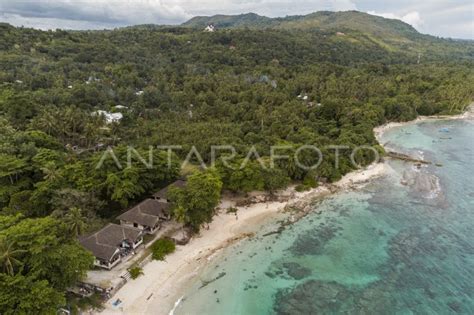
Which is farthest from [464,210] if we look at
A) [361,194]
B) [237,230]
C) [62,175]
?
[62,175]

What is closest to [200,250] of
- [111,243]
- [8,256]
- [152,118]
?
[111,243]

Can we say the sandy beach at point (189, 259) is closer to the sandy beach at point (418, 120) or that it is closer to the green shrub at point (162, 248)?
the green shrub at point (162, 248)

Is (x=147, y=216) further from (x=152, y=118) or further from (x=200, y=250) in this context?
(x=152, y=118)

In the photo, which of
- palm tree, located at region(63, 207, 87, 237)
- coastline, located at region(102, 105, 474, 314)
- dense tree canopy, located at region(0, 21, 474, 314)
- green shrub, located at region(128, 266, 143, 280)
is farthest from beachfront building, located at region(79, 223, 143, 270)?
coastline, located at region(102, 105, 474, 314)

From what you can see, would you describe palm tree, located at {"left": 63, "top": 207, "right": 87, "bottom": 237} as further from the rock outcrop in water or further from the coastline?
the rock outcrop in water

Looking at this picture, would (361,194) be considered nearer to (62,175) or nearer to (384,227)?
(384,227)

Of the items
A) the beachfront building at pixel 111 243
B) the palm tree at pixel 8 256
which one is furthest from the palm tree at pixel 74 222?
the palm tree at pixel 8 256
